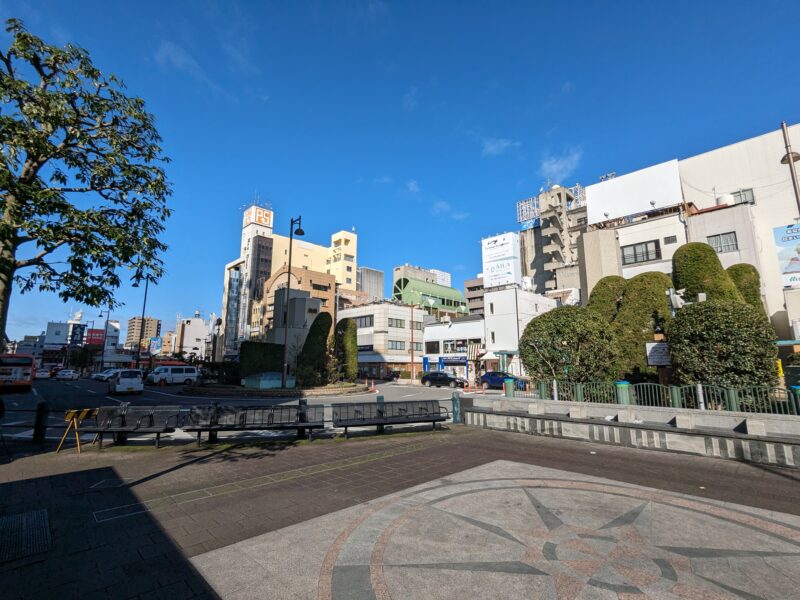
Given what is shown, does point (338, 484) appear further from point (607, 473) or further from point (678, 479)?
point (678, 479)

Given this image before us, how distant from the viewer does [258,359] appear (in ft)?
108

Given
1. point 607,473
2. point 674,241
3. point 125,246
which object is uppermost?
point 674,241

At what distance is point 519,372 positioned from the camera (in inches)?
1719

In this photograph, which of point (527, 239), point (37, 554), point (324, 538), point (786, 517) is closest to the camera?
point (37, 554)

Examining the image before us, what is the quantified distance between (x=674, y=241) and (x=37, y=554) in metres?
38.1

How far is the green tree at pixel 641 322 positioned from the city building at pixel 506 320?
25778 mm

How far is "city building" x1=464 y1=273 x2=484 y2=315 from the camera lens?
3558 inches

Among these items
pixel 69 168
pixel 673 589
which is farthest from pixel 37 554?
pixel 69 168

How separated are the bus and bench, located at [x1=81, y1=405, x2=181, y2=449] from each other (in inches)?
1134

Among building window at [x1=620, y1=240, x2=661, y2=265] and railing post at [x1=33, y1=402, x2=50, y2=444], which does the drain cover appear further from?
building window at [x1=620, y1=240, x2=661, y2=265]

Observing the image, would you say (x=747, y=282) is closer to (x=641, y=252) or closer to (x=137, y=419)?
(x=641, y=252)

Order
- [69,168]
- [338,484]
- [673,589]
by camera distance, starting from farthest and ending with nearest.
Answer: [69,168], [338,484], [673,589]

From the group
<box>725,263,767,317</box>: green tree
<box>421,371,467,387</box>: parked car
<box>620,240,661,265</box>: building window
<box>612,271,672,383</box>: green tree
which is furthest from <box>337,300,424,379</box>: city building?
<box>612,271,672,383</box>: green tree

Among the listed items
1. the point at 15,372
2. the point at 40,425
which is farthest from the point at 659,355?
the point at 15,372
